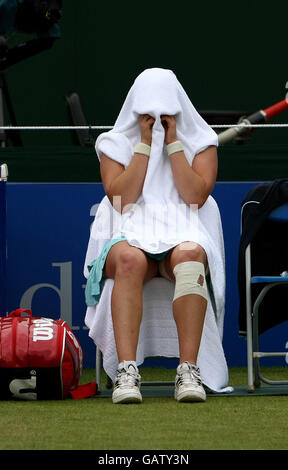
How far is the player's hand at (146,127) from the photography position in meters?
3.84

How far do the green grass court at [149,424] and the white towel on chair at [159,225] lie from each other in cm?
18

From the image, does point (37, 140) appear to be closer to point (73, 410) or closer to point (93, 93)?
point (93, 93)

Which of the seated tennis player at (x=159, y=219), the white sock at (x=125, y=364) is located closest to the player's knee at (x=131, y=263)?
the seated tennis player at (x=159, y=219)

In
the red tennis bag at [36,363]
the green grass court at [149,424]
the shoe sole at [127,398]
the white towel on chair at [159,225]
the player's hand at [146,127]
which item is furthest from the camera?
the player's hand at [146,127]

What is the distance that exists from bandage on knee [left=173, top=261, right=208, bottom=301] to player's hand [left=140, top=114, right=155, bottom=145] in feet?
1.65

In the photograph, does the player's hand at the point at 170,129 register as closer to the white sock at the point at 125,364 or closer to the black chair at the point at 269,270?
the black chair at the point at 269,270

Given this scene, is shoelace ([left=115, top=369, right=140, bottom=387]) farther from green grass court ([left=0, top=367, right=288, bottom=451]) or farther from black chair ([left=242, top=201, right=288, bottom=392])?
black chair ([left=242, top=201, right=288, bottom=392])

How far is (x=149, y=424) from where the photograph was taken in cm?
295

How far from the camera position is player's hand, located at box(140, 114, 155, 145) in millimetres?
3836

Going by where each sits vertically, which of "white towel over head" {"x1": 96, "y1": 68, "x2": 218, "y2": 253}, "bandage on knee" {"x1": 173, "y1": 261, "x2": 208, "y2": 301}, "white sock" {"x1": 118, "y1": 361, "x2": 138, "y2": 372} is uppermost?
"white towel over head" {"x1": 96, "y1": 68, "x2": 218, "y2": 253}

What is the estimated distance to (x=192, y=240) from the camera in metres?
3.66

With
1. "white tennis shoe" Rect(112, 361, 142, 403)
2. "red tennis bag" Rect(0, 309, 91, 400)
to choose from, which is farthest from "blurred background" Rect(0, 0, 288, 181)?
"white tennis shoe" Rect(112, 361, 142, 403)

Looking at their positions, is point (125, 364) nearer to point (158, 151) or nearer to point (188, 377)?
point (188, 377)

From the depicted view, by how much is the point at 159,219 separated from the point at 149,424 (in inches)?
39.4
